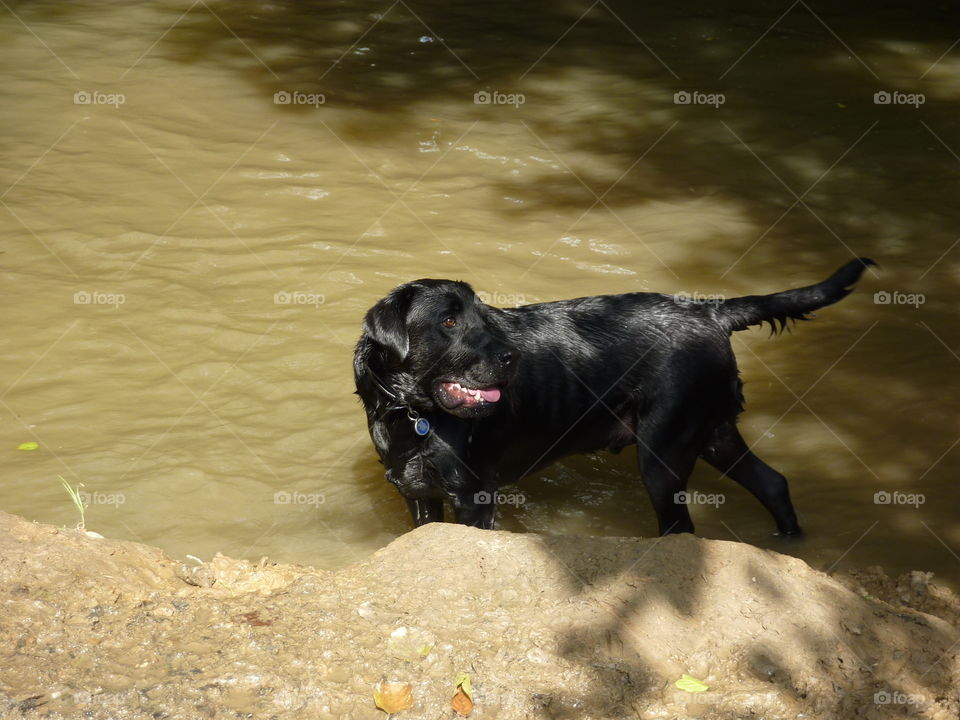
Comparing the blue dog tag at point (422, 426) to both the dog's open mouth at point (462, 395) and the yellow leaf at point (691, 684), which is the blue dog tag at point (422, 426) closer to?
the dog's open mouth at point (462, 395)

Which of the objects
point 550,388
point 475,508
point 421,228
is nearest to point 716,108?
point 421,228

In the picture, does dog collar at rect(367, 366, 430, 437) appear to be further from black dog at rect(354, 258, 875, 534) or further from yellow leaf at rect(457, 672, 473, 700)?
yellow leaf at rect(457, 672, 473, 700)

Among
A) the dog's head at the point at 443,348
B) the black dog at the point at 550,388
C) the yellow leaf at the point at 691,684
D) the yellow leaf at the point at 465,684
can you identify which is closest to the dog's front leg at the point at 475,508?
the black dog at the point at 550,388

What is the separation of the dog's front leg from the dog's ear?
2.36 ft

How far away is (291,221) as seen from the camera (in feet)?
27.0

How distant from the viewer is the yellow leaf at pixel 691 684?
11.2 ft

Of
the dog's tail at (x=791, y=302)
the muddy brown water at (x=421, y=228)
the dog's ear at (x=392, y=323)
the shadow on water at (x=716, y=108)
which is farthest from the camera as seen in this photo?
the shadow on water at (x=716, y=108)

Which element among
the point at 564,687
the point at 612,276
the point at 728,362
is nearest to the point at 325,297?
the point at 612,276

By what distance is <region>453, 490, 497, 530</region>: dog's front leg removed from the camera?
4.86 meters

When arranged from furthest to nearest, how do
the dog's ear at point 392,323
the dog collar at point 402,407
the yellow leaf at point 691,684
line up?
the dog collar at point 402,407, the dog's ear at point 392,323, the yellow leaf at point 691,684

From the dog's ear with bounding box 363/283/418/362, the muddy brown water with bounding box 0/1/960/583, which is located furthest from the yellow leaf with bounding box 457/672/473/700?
the muddy brown water with bounding box 0/1/960/583

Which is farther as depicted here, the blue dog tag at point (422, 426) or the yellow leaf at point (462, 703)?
the blue dog tag at point (422, 426)

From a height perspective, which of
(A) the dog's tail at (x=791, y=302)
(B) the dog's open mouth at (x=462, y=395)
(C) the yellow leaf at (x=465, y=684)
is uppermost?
(A) the dog's tail at (x=791, y=302)

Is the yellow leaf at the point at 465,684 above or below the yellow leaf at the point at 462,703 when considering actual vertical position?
above
